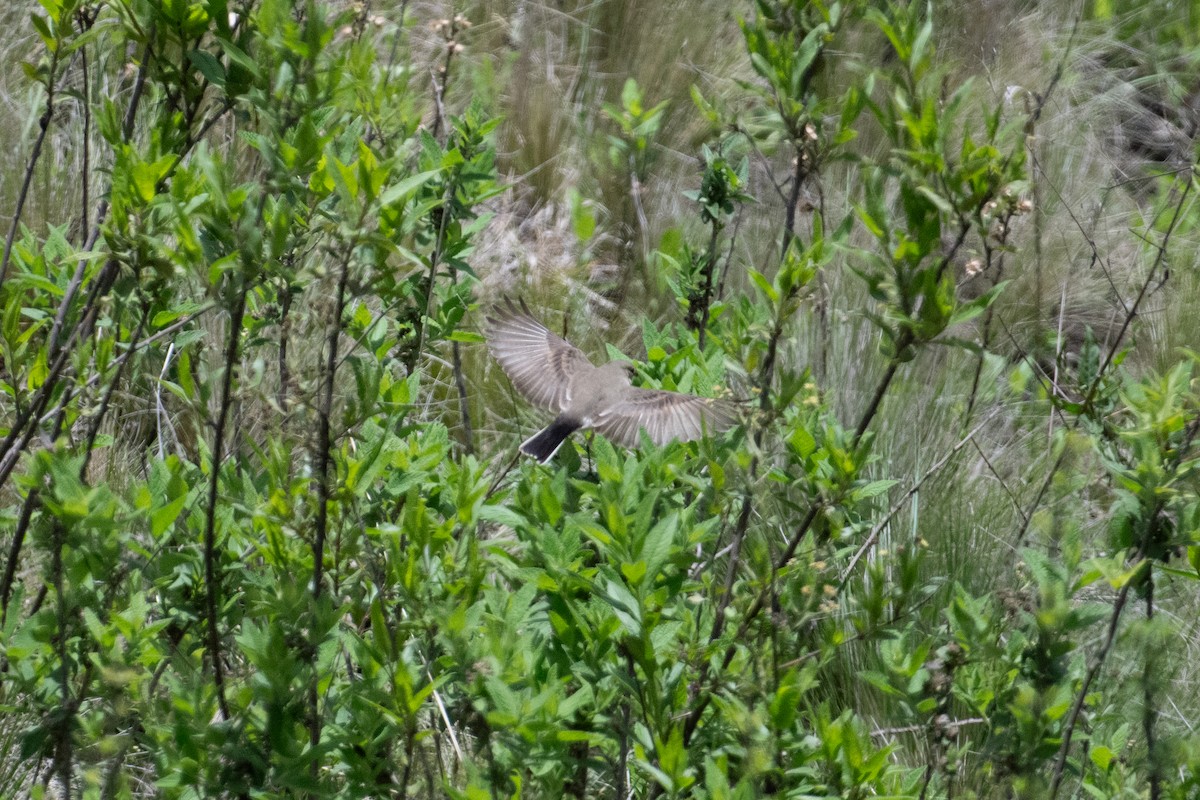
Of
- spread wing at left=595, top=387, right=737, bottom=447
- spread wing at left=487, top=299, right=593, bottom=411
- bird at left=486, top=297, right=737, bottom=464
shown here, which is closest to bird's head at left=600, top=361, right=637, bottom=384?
bird at left=486, top=297, right=737, bottom=464

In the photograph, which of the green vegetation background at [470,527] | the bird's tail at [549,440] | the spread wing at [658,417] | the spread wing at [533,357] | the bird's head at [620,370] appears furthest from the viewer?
the spread wing at [533,357]

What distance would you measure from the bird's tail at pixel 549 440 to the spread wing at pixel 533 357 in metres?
0.34

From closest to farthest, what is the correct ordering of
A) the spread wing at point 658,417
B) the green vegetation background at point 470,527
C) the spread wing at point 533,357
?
the green vegetation background at point 470,527
the spread wing at point 658,417
the spread wing at point 533,357

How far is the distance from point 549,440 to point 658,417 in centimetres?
30

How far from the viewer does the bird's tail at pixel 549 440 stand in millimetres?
2504

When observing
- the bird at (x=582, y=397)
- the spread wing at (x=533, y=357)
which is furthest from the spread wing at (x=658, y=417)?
the spread wing at (x=533, y=357)

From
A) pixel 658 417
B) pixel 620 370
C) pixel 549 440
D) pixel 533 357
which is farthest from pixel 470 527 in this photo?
pixel 533 357

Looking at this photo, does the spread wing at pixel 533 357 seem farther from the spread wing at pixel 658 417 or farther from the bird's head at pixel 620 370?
the spread wing at pixel 658 417

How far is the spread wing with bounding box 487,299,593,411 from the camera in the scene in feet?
10.3

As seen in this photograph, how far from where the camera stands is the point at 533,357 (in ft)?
10.8

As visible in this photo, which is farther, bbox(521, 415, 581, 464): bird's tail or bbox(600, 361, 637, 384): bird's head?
bbox(600, 361, 637, 384): bird's head

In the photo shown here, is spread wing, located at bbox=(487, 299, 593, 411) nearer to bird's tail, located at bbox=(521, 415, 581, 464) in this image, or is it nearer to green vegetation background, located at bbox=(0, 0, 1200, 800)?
bird's tail, located at bbox=(521, 415, 581, 464)

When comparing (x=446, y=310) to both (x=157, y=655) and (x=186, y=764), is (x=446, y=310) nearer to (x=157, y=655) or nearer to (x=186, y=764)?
(x=157, y=655)

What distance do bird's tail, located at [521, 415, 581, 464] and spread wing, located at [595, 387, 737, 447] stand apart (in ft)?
0.25
